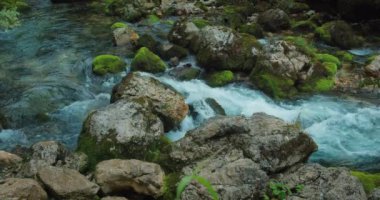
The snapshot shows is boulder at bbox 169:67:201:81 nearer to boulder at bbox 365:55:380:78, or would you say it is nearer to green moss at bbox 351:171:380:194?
boulder at bbox 365:55:380:78

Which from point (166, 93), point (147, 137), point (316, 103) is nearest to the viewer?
point (147, 137)

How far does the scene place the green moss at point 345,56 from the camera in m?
14.1

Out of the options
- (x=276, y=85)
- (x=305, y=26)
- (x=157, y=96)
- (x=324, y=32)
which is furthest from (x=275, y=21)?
(x=157, y=96)

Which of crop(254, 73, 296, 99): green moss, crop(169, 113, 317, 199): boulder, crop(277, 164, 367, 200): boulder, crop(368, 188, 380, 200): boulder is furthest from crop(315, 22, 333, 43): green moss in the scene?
crop(368, 188, 380, 200): boulder

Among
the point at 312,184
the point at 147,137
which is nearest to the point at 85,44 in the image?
the point at 147,137

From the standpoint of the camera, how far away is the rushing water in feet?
31.9

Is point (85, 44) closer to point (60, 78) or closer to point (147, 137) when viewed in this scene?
point (60, 78)

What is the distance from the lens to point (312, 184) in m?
6.41

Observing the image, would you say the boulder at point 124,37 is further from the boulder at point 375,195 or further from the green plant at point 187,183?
the green plant at point 187,183

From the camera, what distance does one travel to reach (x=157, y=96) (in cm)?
1015

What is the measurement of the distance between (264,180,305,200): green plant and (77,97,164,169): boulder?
7.41ft

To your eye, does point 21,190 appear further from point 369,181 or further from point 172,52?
point 172,52

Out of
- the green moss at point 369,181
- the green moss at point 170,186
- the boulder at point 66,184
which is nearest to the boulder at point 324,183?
the green moss at point 369,181

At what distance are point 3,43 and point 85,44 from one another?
286 cm
